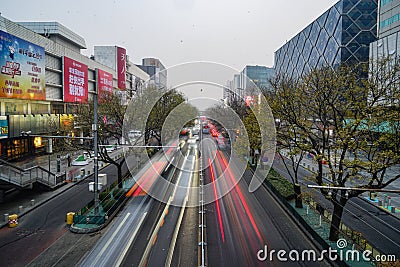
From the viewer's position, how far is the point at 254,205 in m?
16.2

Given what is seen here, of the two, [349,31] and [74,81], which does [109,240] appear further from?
[349,31]

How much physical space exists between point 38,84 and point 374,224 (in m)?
30.4

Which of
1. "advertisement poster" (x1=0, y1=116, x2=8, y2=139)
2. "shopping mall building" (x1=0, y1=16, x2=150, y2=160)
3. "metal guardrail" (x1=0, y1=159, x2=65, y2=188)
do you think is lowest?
"metal guardrail" (x1=0, y1=159, x2=65, y2=188)

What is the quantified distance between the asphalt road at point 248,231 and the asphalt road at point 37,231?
6564 mm

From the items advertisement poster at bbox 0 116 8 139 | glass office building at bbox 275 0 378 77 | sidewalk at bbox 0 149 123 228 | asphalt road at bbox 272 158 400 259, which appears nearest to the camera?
asphalt road at bbox 272 158 400 259

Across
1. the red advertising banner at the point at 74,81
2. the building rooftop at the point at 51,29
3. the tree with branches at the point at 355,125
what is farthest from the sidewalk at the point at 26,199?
the building rooftop at the point at 51,29

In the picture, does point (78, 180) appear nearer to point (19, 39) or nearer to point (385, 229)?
point (19, 39)

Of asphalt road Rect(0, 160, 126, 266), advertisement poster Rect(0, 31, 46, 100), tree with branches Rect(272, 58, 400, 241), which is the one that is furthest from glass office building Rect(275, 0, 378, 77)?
asphalt road Rect(0, 160, 126, 266)

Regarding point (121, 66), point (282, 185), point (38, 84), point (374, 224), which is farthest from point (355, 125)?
point (121, 66)

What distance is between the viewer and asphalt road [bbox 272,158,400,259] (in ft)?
38.5

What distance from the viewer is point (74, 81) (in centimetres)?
3953

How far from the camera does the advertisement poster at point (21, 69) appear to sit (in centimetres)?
2406

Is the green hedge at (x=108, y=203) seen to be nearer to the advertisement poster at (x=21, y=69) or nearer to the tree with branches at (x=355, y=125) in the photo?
the tree with branches at (x=355, y=125)

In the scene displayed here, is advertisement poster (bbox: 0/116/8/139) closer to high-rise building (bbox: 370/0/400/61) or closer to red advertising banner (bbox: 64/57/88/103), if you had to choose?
red advertising banner (bbox: 64/57/88/103)
